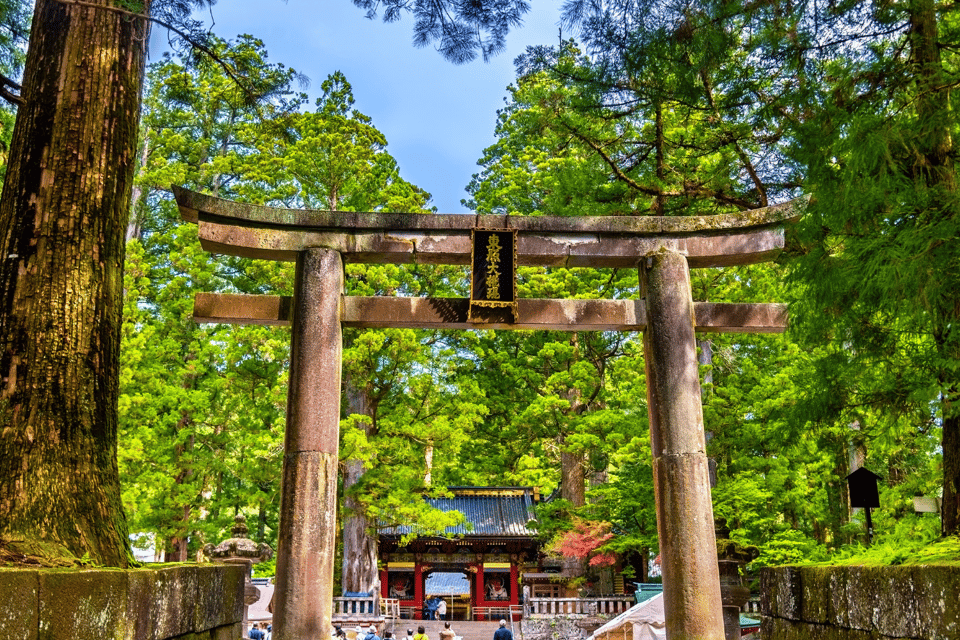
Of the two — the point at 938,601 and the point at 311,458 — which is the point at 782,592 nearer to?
the point at 938,601

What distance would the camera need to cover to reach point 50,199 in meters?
3.63

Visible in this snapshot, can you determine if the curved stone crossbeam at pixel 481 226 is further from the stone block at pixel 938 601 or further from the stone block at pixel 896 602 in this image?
the stone block at pixel 938 601

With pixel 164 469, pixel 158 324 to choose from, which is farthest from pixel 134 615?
pixel 158 324

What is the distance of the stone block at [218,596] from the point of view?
3510 millimetres

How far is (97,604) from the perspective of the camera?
102 inches

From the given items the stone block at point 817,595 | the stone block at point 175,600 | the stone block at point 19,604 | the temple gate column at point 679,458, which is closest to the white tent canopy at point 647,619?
the temple gate column at point 679,458

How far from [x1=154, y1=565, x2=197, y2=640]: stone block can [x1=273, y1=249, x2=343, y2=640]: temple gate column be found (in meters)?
3.51

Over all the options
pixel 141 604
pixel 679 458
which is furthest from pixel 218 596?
pixel 679 458

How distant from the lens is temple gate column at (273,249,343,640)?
6.70 metres

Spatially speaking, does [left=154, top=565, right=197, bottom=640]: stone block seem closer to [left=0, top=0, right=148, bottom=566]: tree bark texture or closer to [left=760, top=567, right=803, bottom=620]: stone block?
[left=0, top=0, right=148, bottom=566]: tree bark texture

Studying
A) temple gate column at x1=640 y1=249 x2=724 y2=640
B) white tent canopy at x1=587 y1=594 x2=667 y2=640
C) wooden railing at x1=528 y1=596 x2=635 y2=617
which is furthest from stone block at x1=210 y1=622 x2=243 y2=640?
wooden railing at x1=528 y1=596 x2=635 y2=617

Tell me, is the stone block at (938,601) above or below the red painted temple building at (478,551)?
above

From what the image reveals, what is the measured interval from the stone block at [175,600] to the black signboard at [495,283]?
4890 millimetres

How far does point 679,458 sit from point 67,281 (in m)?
5.63
